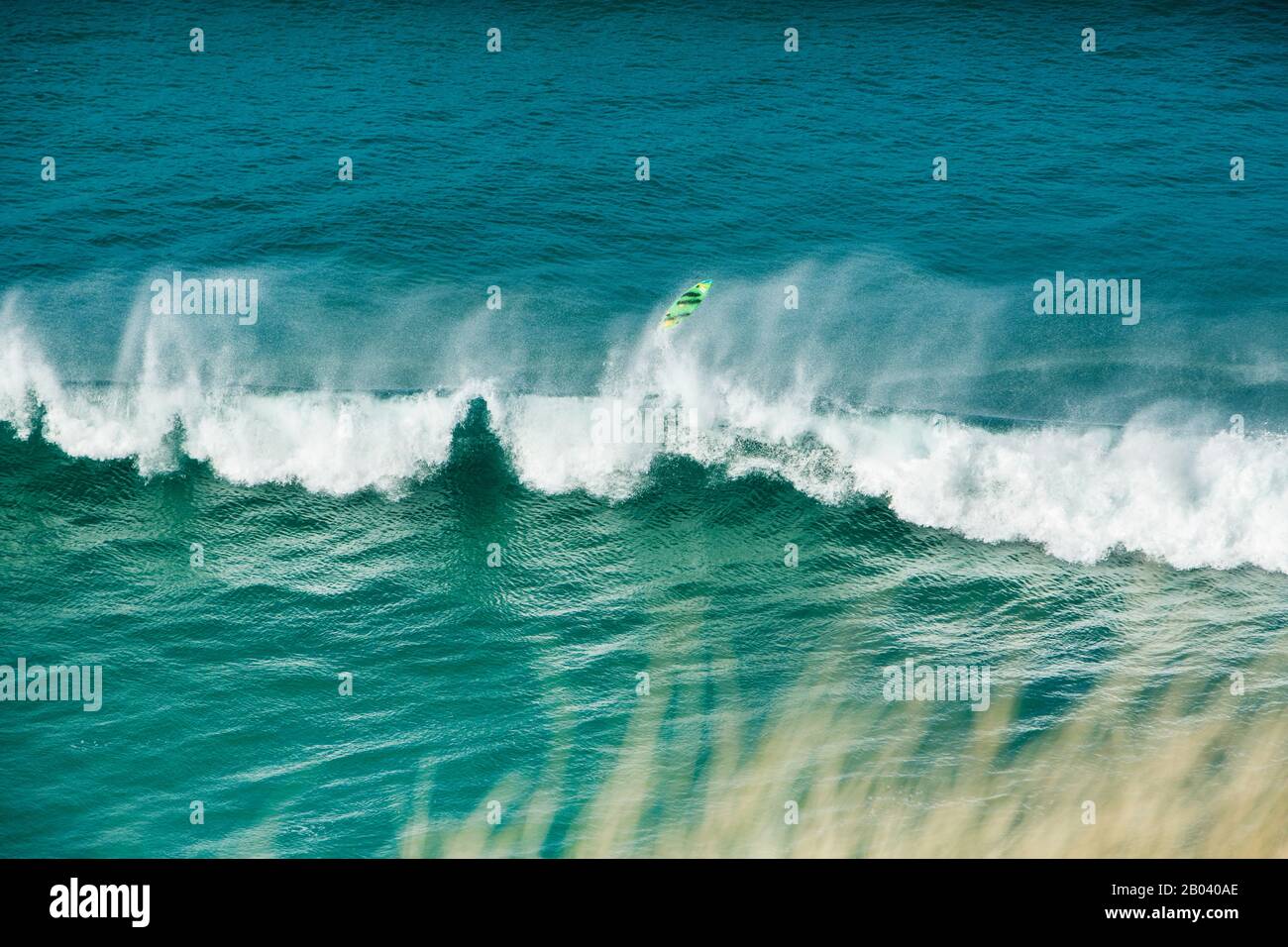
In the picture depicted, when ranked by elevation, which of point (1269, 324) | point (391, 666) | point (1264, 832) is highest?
point (1269, 324)

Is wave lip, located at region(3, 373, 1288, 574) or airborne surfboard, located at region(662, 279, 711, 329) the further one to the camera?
airborne surfboard, located at region(662, 279, 711, 329)

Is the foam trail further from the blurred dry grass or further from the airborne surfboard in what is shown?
the blurred dry grass

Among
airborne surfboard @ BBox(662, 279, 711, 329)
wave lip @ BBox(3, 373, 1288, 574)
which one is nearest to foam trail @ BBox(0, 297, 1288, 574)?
wave lip @ BBox(3, 373, 1288, 574)

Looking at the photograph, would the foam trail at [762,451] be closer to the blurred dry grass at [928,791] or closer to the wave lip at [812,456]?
the wave lip at [812,456]

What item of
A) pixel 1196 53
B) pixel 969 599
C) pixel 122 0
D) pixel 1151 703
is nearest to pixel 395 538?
pixel 969 599

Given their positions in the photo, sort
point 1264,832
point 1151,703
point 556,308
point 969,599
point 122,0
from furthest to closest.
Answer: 1. point 122,0
2. point 556,308
3. point 969,599
4. point 1151,703
5. point 1264,832

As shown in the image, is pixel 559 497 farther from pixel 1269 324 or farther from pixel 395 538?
pixel 1269 324

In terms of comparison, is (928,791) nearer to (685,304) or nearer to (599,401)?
(599,401)
